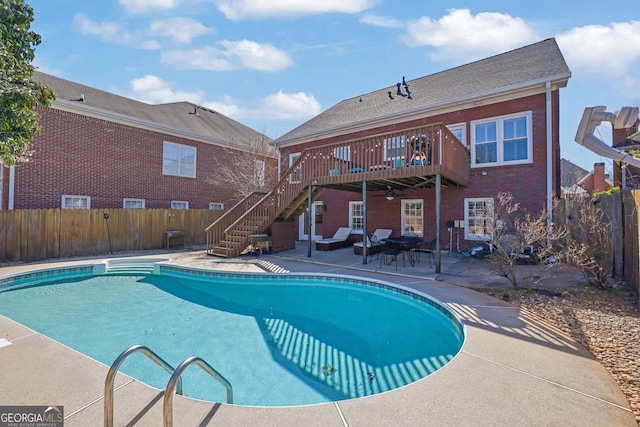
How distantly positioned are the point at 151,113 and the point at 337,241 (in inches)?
470

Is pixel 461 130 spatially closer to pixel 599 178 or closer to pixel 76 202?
pixel 76 202

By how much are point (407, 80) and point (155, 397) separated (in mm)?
16408

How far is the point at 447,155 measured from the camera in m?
8.48

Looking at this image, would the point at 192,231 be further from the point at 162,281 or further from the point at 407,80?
the point at 407,80

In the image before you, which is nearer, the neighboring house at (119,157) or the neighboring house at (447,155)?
the neighboring house at (447,155)

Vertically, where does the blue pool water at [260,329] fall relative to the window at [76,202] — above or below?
below

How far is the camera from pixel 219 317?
6027mm

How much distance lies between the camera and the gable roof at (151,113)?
1300cm

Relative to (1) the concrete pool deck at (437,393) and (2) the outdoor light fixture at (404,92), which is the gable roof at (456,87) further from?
(1) the concrete pool deck at (437,393)

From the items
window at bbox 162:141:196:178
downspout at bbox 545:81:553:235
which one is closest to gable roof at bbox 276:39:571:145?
downspout at bbox 545:81:553:235

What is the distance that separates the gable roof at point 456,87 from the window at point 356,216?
11.7ft

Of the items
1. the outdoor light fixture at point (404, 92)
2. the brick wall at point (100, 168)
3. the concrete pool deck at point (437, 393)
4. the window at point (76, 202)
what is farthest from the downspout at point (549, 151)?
the window at point (76, 202)

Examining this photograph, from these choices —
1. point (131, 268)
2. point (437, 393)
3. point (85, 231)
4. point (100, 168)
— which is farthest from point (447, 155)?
point (100, 168)

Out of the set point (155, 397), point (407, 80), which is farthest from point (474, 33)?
point (155, 397)
